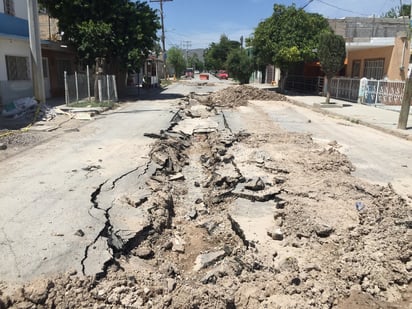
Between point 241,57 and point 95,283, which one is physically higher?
point 241,57

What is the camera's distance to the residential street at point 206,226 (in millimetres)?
3576

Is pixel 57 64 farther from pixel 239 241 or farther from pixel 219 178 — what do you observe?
pixel 239 241

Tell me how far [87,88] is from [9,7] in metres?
5.13

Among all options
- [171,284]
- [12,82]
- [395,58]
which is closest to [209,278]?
[171,284]

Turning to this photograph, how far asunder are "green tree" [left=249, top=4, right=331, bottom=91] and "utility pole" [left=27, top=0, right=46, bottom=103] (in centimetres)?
1716

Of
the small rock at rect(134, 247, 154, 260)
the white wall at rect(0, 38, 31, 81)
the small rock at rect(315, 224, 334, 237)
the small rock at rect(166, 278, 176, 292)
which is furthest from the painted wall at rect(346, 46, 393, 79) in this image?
the small rock at rect(166, 278, 176, 292)

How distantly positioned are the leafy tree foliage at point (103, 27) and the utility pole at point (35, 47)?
17.5 ft

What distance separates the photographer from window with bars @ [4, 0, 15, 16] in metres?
18.4

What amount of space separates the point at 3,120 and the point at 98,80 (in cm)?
704

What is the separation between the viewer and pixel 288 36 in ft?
94.1

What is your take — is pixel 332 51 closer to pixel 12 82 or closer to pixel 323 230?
pixel 12 82

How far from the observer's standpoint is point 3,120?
1400cm

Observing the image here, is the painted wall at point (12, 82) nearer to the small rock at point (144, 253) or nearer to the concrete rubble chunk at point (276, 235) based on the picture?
the small rock at point (144, 253)

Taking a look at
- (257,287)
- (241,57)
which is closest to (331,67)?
(257,287)
